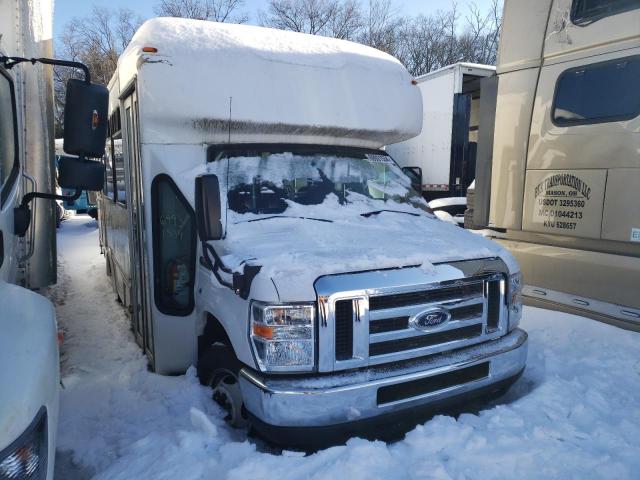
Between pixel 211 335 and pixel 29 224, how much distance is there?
137cm

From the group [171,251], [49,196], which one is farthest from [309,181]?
[49,196]

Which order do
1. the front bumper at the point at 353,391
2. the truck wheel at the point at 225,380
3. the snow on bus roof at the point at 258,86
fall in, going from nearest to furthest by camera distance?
the front bumper at the point at 353,391
the truck wheel at the point at 225,380
the snow on bus roof at the point at 258,86

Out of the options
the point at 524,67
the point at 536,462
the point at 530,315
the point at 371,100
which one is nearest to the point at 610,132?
the point at 524,67

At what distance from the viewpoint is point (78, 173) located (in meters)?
2.64

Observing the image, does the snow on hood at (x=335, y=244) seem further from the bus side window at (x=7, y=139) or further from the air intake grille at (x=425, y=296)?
the bus side window at (x=7, y=139)

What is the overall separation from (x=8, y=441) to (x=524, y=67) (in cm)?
550

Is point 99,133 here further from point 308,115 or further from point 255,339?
point 308,115

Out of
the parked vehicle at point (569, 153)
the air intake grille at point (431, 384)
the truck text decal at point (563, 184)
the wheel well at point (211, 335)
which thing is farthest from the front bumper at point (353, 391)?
the truck text decal at point (563, 184)

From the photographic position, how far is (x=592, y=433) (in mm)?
2938

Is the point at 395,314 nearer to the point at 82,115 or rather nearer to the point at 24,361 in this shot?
the point at 24,361

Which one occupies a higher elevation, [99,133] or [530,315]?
[99,133]

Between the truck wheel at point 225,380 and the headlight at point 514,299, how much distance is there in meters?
1.86

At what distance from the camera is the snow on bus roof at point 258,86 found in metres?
3.49

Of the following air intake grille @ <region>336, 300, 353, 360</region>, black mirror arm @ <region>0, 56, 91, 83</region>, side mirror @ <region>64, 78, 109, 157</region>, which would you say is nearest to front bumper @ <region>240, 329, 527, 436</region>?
air intake grille @ <region>336, 300, 353, 360</region>
